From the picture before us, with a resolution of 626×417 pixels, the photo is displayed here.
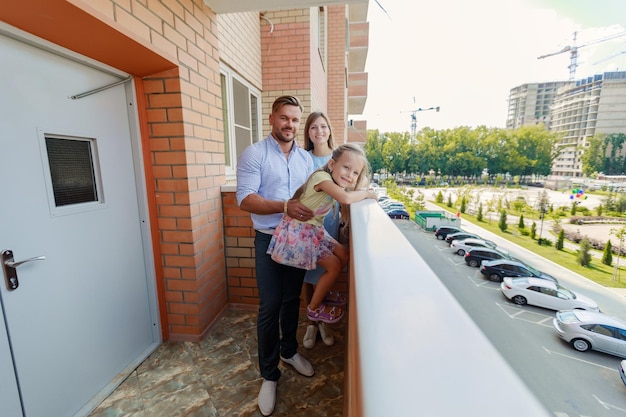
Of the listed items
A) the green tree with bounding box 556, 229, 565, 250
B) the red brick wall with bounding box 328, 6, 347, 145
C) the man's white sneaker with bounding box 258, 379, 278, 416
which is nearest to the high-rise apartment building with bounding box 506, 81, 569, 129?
the green tree with bounding box 556, 229, 565, 250

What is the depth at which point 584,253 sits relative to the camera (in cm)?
396

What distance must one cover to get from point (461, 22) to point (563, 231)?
4.25 meters

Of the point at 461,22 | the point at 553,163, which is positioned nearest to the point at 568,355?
the point at 461,22

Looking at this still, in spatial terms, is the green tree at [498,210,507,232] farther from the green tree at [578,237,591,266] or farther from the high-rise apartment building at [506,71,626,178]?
the green tree at [578,237,591,266]

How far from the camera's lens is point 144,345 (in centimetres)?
204

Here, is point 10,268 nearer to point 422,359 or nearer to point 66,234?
point 66,234

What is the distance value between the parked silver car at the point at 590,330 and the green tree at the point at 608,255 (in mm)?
1585

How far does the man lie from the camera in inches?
61.8

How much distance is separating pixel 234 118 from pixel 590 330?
3997mm

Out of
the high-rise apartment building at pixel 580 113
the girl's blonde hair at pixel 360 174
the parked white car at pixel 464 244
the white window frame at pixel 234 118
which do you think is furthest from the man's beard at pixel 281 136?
the high-rise apartment building at pixel 580 113

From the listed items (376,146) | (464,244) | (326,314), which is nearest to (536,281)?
(464,244)

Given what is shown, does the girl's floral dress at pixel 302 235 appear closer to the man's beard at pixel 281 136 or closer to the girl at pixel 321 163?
the man's beard at pixel 281 136

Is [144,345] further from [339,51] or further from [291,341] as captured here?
[339,51]

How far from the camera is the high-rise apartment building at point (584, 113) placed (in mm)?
4438
